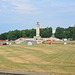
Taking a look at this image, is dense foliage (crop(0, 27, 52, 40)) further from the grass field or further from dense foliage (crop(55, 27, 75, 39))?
the grass field

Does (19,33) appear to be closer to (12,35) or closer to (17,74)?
(12,35)

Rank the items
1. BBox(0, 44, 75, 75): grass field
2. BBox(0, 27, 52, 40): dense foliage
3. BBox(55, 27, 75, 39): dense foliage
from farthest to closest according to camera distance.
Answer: BBox(0, 27, 52, 40): dense foliage < BBox(55, 27, 75, 39): dense foliage < BBox(0, 44, 75, 75): grass field

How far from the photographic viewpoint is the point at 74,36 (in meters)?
97.5

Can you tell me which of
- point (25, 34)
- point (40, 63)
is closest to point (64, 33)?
point (25, 34)

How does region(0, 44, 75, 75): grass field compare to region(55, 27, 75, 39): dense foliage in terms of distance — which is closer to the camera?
region(0, 44, 75, 75): grass field

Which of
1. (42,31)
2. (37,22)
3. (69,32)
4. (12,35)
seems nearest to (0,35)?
(12,35)

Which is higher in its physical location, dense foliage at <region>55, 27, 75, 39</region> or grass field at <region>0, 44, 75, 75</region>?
dense foliage at <region>55, 27, 75, 39</region>

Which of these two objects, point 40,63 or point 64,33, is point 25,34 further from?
point 40,63

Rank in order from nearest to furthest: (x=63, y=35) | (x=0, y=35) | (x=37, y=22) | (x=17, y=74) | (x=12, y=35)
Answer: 1. (x=17, y=74)
2. (x=37, y=22)
3. (x=63, y=35)
4. (x=12, y=35)
5. (x=0, y=35)

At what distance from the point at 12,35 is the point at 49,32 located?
32.3 m

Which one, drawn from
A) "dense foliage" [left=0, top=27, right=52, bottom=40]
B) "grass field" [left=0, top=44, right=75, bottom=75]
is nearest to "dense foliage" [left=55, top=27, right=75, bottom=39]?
"dense foliage" [left=0, top=27, right=52, bottom=40]

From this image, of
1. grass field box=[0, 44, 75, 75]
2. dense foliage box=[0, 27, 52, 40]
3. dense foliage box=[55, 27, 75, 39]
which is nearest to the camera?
grass field box=[0, 44, 75, 75]

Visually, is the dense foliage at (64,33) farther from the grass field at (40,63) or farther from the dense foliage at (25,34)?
the grass field at (40,63)

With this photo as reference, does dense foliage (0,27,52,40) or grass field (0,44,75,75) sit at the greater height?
dense foliage (0,27,52,40)
